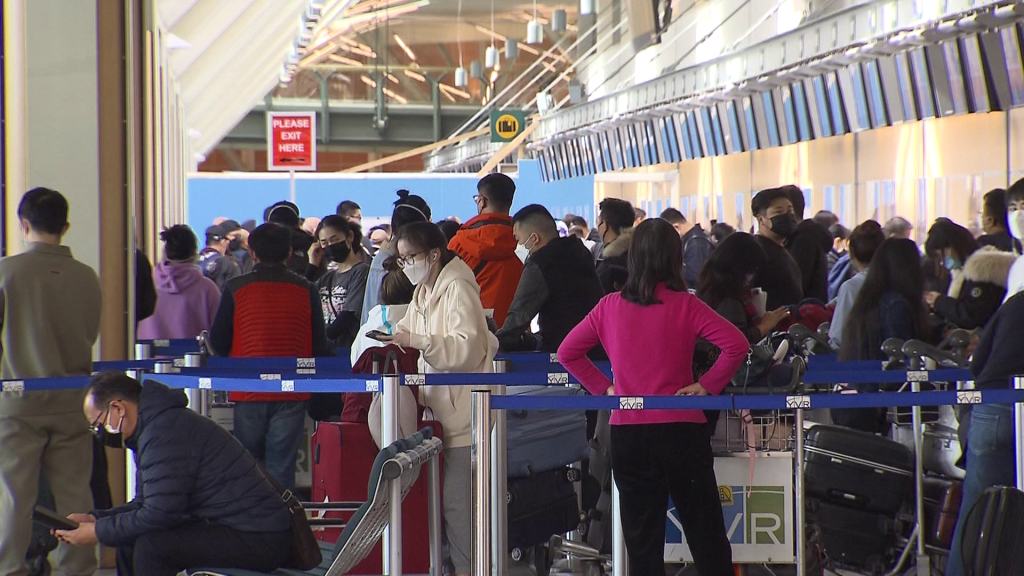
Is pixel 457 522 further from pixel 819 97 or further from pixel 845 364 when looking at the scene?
pixel 819 97

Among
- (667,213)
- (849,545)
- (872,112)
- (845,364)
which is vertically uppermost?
(872,112)

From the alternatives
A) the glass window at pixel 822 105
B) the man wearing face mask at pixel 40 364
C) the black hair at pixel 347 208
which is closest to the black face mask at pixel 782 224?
the man wearing face mask at pixel 40 364

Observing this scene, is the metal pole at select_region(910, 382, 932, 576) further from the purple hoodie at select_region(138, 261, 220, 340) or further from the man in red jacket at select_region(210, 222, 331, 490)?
the purple hoodie at select_region(138, 261, 220, 340)

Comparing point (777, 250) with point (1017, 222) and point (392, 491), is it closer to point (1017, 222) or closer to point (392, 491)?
point (1017, 222)

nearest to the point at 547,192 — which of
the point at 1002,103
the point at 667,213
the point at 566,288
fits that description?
the point at 667,213

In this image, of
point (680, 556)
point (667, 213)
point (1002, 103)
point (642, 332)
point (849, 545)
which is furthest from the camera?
point (667, 213)

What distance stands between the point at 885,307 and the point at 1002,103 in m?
3.92

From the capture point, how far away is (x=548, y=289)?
20.6 ft

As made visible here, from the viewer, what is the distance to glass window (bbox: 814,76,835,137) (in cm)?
1264

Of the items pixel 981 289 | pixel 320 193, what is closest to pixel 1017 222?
pixel 981 289

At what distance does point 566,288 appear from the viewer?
634cm

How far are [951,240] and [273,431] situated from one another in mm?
3907

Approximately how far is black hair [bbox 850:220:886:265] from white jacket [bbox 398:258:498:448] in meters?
2.40

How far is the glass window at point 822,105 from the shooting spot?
12.6 m
